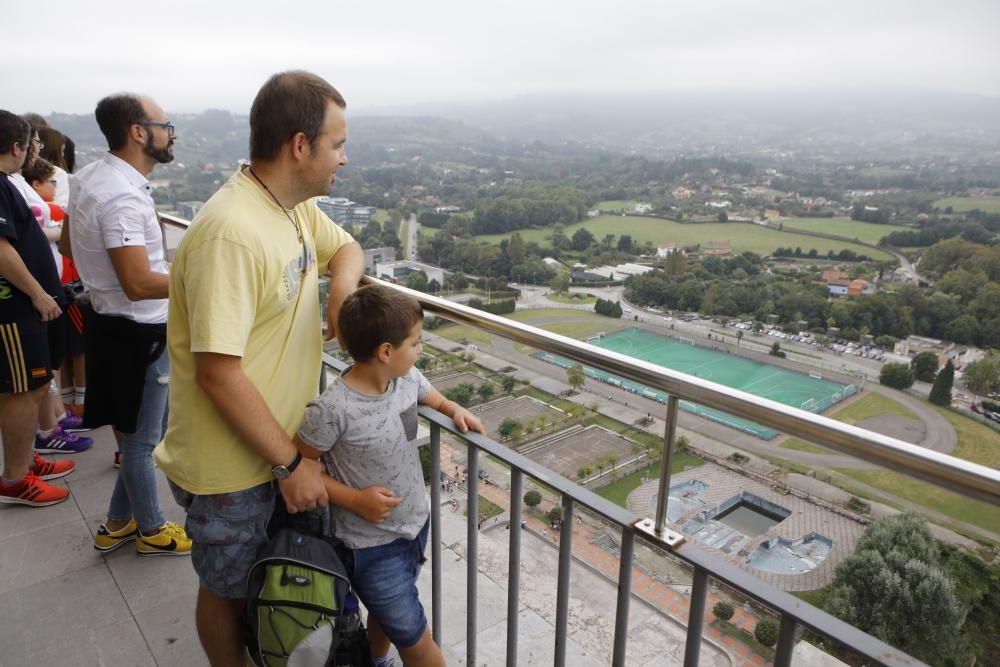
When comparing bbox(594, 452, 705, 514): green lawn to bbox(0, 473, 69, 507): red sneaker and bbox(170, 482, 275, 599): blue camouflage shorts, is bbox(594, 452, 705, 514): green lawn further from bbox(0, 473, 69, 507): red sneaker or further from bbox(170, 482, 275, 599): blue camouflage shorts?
bbox(0, 473, 69, 507): red sneaker

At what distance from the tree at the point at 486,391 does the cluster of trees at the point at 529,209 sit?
18.1m

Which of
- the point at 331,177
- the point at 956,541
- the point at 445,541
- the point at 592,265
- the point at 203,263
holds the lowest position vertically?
the point at 592,265

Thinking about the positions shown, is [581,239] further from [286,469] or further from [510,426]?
[286,469]

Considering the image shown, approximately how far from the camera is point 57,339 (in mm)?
3104

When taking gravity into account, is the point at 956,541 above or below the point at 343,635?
above

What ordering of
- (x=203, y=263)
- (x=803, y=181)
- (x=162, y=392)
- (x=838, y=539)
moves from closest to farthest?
1. (x=203, y=263)
2. (x=838, y=539)
3. (x=162, y=392)
4. (x=803, y=181)

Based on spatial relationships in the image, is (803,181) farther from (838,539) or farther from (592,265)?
(838,539)

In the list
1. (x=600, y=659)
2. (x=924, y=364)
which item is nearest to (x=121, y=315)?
(x=600, y=659)

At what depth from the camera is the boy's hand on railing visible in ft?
4.92

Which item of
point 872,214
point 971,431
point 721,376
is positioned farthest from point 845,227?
point 971,431

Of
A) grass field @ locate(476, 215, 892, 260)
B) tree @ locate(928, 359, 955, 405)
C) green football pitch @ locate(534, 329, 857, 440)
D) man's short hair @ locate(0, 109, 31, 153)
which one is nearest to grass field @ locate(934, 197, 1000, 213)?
grass field @ locate(476, 215, 892, 260)

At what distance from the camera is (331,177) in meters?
1.48

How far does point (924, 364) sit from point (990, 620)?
485 cm

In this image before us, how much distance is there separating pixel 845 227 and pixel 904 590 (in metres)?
21.5
